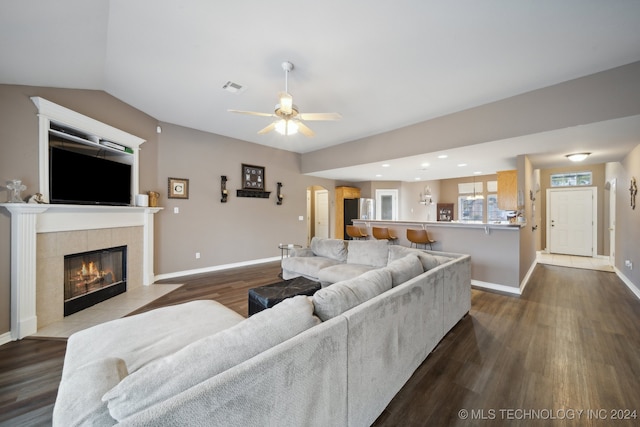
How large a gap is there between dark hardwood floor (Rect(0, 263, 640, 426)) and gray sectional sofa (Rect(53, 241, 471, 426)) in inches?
9.3

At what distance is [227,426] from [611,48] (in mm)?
4176

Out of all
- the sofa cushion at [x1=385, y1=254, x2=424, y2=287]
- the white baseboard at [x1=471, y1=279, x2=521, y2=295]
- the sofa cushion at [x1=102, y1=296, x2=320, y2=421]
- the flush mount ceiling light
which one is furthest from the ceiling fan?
the flush mount ceiling light

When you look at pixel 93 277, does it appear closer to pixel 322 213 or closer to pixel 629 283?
pixel 322 213

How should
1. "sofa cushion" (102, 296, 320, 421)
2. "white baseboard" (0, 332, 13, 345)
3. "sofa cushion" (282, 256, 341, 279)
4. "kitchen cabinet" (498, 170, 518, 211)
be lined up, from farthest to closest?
"kitchen cabinet" (498, 170, 518, 211), "sofa cushion" (282, 256, 341, 279), "white baseboard" (0, 332, 13, 345), "sofa cushion" (102, 296, 320, 421)

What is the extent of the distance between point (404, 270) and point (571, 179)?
26.1ft

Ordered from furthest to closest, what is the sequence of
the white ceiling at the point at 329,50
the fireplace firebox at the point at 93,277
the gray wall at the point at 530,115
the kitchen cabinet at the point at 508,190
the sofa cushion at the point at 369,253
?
1. the kitchen cabinet at the point at 508,190
2. the sofa cushion at the point at 369,253
3. the fireplace firebox at the point at 93,277
4. the gray wall at the point at 530,115
5. the white ceiling at the point at 329,50

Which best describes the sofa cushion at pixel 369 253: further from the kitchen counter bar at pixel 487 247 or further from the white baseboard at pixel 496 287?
the white baseboard at pixel 496 287

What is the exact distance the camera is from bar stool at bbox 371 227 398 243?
509 cm

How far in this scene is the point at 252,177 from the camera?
5.74 m

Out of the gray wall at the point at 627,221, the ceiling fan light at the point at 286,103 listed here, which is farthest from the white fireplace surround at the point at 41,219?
the gray wall at the point at 627,221

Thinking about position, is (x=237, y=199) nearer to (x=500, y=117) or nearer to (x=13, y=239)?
(x=13, y=239)

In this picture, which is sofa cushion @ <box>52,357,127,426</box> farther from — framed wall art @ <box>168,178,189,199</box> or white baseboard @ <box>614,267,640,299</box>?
white baseboard @ <box>614,267,640,299</box>

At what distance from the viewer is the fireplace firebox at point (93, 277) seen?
3031mm

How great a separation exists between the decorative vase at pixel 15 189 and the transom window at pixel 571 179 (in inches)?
422
